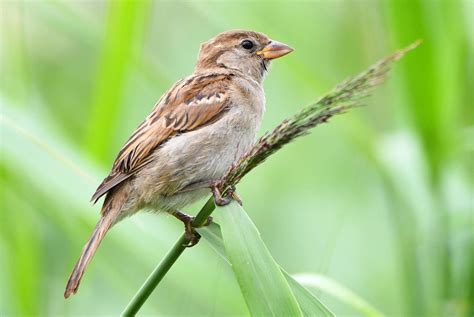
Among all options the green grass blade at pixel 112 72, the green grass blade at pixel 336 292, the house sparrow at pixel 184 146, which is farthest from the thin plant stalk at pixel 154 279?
the green grass blade at pixel 112 72

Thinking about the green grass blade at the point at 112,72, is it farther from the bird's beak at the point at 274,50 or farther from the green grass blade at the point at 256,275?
the green grass blade at the point at 256,275

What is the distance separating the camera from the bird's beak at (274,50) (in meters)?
Answer: 2.76

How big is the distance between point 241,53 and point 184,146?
1.94ft

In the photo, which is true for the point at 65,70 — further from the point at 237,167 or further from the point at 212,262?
the point at 237,167

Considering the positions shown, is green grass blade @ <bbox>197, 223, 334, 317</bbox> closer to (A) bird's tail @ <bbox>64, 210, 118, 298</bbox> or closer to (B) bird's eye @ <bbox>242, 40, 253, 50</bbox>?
(A) bird's tail @ <bbox>64, 210, 118, 298</bbox>

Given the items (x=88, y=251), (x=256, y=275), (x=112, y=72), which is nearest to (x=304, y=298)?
(x=256, y=275)

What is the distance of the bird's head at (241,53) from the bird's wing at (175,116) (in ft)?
0.81

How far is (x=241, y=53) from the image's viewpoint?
2.90m

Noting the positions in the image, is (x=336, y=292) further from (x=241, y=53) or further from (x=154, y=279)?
A: (x=241, y=53)

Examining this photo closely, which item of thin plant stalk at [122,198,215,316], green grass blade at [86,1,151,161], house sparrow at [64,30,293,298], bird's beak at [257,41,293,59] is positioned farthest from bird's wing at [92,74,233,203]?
thin plant stalk at [122,198,215,316]

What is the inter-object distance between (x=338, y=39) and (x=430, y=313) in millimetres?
1480

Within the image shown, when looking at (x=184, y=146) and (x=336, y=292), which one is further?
(x=184, y=146)

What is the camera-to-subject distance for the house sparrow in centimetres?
235

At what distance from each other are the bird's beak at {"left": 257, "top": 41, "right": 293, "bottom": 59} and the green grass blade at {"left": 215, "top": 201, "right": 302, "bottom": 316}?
4.29 ft
